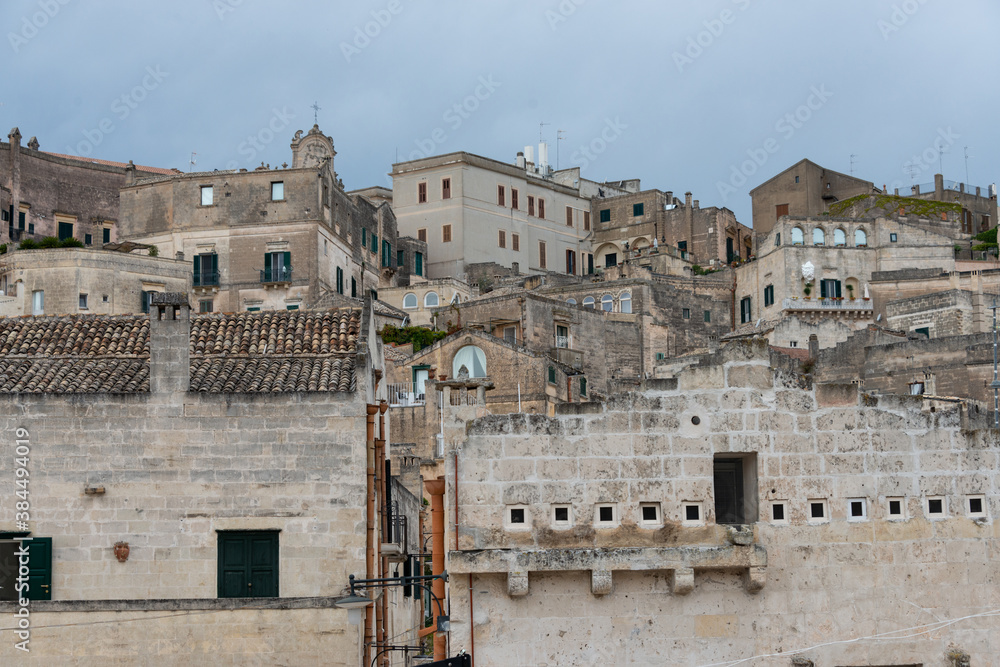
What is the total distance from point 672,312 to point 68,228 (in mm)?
33681

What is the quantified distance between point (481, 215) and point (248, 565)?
5597 cm

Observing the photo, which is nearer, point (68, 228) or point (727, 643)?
point (727, 643)

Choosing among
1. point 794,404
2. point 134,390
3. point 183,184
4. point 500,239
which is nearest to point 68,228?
point 183,184

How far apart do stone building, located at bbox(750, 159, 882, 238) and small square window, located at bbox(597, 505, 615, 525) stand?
65753mm

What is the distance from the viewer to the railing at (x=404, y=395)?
47.2 meters

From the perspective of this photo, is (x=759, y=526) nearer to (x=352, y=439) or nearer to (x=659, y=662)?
(x=659, y=662)

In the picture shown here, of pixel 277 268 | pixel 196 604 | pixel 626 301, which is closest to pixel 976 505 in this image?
pixel 196 604

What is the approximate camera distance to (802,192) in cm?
8250

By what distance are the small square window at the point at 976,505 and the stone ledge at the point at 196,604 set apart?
1035 centimetres

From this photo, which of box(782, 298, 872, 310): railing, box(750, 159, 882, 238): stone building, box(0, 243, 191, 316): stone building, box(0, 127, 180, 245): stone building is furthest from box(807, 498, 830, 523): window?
box(750, 159, 882, 238): stone building

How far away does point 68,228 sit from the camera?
242 ft

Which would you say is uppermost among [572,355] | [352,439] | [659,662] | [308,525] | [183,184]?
[183,184]

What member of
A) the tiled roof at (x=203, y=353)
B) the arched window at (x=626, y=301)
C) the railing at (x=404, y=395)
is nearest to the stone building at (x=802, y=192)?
the arched window at (x=626, y=301)

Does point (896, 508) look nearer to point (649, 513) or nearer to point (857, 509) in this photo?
point (857, 509)
